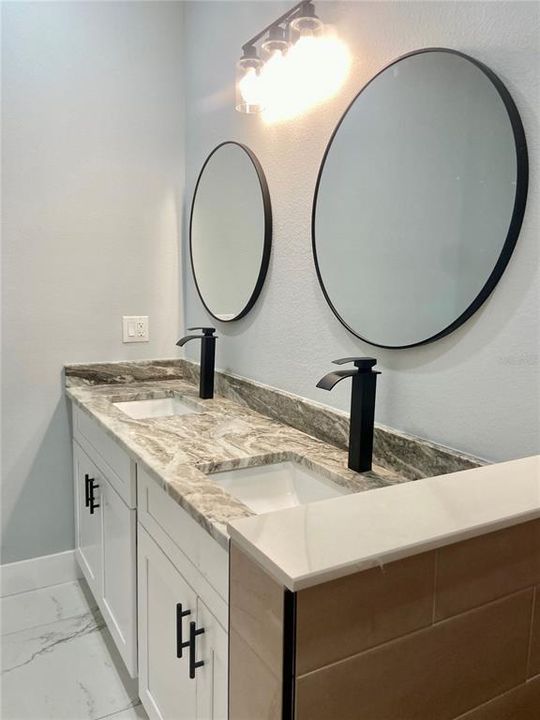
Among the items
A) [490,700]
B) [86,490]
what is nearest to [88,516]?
[86,490]

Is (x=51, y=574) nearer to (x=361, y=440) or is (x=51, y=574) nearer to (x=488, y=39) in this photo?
(x=361, y=440)

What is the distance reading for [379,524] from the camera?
2.47 ft

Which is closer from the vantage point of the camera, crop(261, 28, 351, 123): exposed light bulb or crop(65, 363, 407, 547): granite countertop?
crop(65, 363, 407, 547): granite countertop

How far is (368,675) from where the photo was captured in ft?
2.34

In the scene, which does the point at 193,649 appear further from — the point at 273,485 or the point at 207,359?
the point at 207,359

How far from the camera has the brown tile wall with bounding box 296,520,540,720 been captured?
68 centimetres

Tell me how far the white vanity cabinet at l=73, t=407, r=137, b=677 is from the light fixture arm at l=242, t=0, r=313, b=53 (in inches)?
52.9

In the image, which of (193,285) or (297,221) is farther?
(193,285)

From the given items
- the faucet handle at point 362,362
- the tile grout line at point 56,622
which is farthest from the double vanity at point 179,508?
the faucet handle at point 362,362

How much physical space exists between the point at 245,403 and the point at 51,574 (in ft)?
3.87

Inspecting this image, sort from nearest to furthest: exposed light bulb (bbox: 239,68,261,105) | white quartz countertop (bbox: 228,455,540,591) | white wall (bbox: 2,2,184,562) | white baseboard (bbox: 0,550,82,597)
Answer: white quartz countertop (bbox: 228,455,540,591)
exposed light bulb (bbox: 239,68,261,105)
white wall (bbox: 2,2,184,562)
white baseboard (bbox: 0,550,82,597)

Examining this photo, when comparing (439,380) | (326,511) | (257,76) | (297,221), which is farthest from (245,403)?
(326,511)

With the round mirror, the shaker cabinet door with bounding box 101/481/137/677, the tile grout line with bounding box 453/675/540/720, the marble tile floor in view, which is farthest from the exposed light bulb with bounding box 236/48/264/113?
the marble tile floor

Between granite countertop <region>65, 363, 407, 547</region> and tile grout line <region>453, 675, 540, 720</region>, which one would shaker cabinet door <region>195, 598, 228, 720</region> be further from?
tile grout line <region>453, 675, 540, 720</region>
